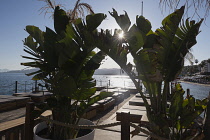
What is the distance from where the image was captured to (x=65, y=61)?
241cm

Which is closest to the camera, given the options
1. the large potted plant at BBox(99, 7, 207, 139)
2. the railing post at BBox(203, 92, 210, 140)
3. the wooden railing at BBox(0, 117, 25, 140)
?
the large potted plant at BBox(99, 7, 207, 139)

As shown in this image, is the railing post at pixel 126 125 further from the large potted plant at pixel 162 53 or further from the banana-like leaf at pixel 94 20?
the banana-like leaf at pixel 94 20

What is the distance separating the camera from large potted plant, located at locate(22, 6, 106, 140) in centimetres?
253

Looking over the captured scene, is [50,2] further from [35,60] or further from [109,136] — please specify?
[109,136]

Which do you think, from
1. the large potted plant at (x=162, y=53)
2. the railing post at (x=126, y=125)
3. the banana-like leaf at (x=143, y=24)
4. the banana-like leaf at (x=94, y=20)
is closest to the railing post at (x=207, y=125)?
the large potted plant at (x=162, y=53)

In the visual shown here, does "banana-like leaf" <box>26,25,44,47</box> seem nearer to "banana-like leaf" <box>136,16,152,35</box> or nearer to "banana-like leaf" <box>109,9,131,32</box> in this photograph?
"banana-like leaf" <box>109,9,131,32</box>

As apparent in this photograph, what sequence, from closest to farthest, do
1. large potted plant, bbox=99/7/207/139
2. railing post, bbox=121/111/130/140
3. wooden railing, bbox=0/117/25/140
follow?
railing post, bbox=121/111/130/140 → large potted plant, bbox=99/7/207/139 → wooden railing, bbox=0/117/25/140

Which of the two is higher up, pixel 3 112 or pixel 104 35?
pixel 104 35

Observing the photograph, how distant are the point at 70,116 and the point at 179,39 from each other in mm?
2337

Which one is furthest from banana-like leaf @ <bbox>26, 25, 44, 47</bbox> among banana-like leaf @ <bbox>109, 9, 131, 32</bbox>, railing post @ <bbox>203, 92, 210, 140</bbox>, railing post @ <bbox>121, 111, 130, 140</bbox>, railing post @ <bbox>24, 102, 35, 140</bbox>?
railing post @ <bbox>203, 92, 210, 140</bbox>

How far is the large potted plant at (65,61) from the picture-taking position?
2.53 metres

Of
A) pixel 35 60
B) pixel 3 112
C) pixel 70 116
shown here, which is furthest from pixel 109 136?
pixel 3 112

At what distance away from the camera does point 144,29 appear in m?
2.79

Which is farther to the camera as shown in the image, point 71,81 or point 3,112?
point 3,112
